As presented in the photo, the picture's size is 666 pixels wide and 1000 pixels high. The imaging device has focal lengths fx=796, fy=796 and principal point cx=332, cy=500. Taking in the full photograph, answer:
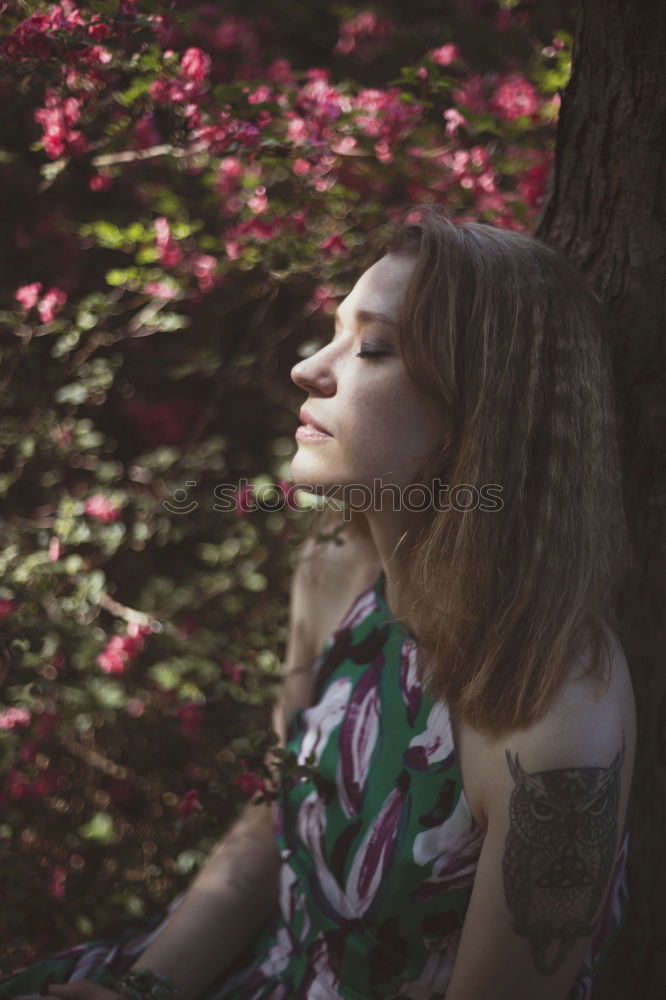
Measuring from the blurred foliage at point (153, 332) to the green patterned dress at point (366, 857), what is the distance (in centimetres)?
11

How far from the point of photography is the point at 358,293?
133 centimetres

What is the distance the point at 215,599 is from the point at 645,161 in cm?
171

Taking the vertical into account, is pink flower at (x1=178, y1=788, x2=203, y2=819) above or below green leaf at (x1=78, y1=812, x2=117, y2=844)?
above

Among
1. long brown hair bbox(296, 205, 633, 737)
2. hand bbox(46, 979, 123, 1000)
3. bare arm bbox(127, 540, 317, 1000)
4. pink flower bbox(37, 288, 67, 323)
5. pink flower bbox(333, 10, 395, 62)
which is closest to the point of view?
long brown hair bbox(296, 205, 633, 737)

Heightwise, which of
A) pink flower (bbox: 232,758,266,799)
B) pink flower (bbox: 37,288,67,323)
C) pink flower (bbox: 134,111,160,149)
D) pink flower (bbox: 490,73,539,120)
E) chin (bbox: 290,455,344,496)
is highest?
pink flower (bbox: 490,73,539,120)

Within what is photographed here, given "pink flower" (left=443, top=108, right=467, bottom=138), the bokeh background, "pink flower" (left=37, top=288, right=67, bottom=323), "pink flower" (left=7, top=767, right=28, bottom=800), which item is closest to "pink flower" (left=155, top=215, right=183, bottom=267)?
the bokeh background

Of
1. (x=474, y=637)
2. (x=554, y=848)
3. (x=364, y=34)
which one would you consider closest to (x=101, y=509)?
(x=474, y=637)

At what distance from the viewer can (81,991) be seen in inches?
55.0

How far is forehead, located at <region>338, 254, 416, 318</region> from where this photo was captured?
4.19 ft

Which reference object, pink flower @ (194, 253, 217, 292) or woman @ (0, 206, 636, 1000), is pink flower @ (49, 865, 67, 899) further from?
pink flower @ (194, 253, 217, 292)

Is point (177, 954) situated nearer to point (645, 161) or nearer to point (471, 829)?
point (471, 829)

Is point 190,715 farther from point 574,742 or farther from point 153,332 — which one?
point 153,332

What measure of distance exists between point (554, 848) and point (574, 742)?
0.50 ft

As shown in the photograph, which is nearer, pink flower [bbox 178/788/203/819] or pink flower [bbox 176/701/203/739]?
pink flower [bbox 178/788/203/819]
